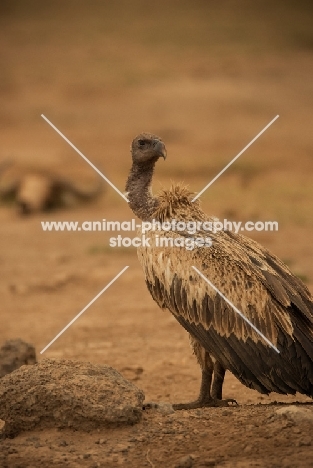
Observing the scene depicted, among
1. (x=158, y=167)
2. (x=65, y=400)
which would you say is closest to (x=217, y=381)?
(x=65, y=400)

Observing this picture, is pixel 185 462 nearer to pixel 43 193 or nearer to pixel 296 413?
pixel 296 413

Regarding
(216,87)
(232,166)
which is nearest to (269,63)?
(216,87)

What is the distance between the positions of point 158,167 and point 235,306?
60.5ft

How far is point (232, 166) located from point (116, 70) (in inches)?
638

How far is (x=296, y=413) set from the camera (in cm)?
558

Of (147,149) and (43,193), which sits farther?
(43,193)

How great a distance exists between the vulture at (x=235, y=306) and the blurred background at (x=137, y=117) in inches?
117

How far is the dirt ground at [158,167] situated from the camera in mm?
5645

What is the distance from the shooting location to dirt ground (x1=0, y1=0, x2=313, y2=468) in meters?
5.64

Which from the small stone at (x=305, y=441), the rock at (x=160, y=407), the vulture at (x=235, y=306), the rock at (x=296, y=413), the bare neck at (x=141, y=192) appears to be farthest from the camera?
the bare neck at (x=141, y=192)

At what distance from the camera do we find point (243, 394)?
25.3ft

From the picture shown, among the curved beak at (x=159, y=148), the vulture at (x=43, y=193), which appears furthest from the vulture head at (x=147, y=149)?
the vulture at (x=43, y=193)

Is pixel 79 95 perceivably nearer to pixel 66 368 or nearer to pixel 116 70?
pixel 116 70

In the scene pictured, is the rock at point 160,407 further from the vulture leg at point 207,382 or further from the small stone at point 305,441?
the small stone at point 305,441
